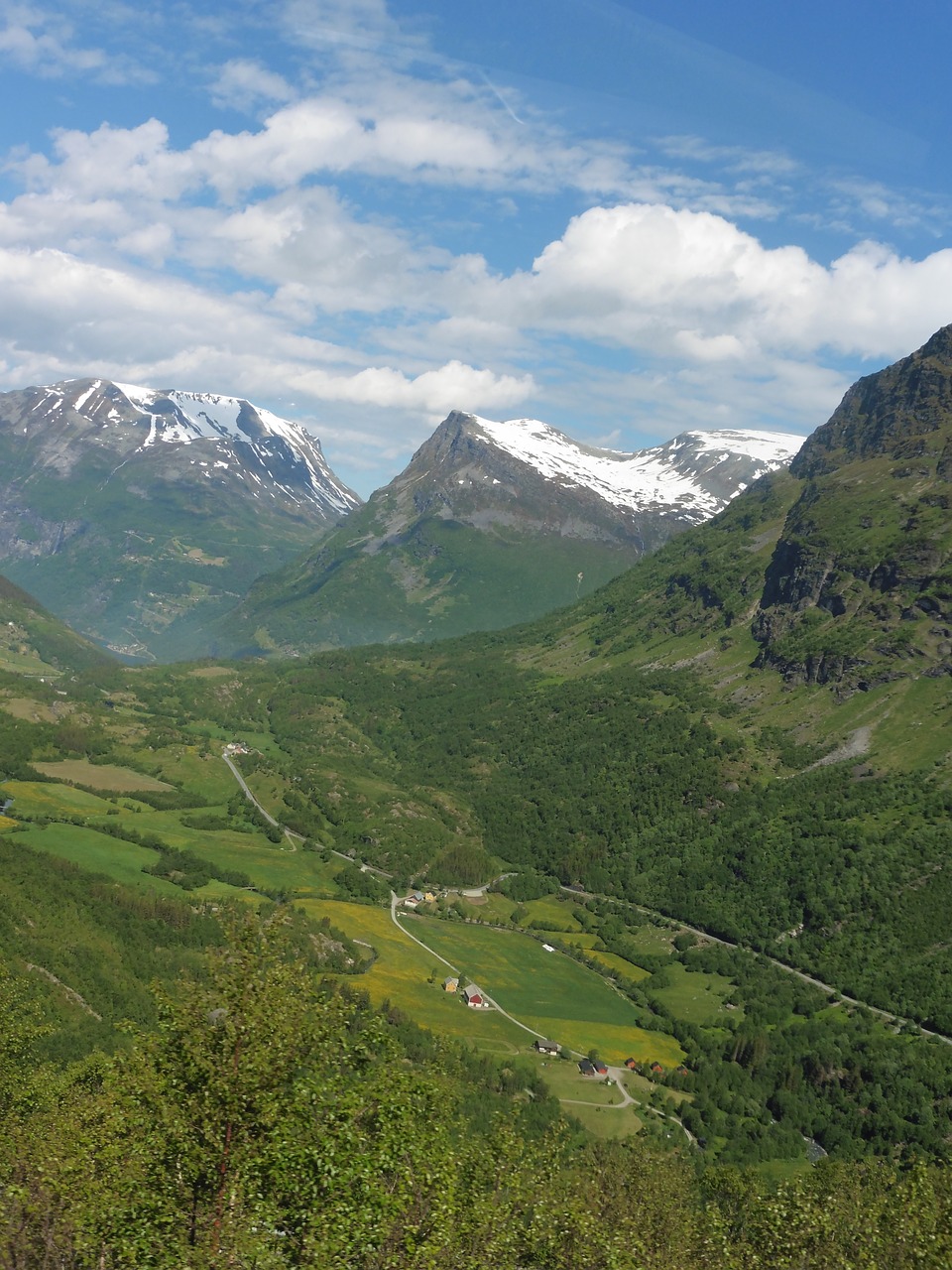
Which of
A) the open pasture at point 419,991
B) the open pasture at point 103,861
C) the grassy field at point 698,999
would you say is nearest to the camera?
the open pasture at point 419,991

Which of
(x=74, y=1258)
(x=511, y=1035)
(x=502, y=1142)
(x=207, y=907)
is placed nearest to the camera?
(x=74, y=1258)

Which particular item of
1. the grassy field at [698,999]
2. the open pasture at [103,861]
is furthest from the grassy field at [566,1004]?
the open pasture at [103,861]

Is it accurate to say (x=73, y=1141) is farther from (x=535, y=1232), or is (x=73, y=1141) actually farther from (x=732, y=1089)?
(x=732, y=1089)

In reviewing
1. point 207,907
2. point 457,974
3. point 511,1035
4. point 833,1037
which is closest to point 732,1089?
point 833,1037

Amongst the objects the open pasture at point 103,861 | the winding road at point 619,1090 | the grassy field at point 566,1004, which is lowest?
the grassy field at point 566,1004

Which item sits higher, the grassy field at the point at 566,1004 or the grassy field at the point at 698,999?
the grassy field at the point at 698,999

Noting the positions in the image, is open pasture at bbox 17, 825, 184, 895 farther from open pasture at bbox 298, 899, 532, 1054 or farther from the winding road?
the winding road

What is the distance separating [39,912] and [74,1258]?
12044 cm

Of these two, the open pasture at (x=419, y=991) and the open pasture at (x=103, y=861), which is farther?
the open pasture at (x=103, y=861)

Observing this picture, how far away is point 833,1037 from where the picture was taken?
16350cm

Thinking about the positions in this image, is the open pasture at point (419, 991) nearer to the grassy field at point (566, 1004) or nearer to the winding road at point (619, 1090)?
the winding road at point (619, 1090)

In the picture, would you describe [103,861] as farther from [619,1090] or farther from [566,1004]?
[619,1090]

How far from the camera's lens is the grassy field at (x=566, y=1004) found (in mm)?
164475

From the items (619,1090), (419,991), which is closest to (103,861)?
(419,991)
